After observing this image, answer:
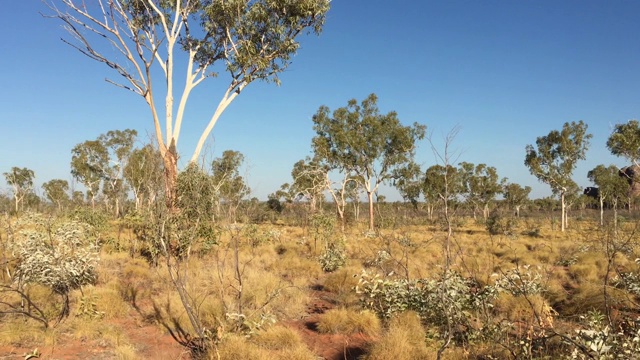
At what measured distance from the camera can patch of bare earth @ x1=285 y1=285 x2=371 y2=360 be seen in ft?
19.9

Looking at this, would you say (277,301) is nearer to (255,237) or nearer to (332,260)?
(332,260)

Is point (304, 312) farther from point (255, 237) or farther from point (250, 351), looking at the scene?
point (255, 237)

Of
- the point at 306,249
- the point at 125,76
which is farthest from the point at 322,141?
the point at 125,76

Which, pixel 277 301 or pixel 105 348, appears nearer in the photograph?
pixel 105 348

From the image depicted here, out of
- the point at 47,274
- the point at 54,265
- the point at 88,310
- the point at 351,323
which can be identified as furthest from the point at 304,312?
the point at 47,274

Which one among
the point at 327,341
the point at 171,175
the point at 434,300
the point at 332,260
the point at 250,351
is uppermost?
→ the point at 171,175

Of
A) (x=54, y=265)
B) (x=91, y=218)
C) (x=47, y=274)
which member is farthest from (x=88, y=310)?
(x=91, y=218)

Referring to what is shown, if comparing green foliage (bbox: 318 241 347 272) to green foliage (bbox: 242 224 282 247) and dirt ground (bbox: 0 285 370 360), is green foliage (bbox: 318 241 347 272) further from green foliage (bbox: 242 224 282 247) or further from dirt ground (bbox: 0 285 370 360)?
dirt ground (bbox: 0 285 370 360)

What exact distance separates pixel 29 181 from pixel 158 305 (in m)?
48.2

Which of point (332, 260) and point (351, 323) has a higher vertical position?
point (332, 260)

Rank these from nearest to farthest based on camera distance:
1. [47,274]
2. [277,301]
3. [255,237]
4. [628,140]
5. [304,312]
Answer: [47,274], [304,312], [277,301], [255,237], [628,140]

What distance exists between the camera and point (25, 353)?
18.4 feet

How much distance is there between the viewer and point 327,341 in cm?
664

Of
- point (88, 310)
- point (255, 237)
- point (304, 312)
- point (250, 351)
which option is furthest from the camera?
point (255, 237)
